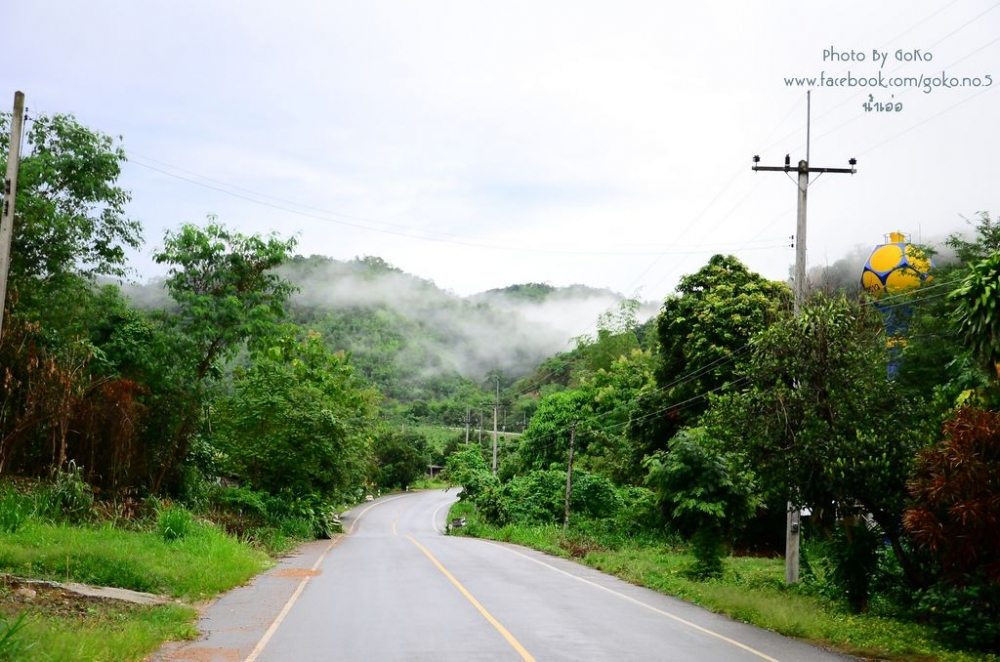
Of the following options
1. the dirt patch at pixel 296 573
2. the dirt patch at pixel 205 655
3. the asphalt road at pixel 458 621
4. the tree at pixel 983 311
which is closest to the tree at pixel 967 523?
the tree at pixel 983 311

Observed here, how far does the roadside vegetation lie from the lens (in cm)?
1304

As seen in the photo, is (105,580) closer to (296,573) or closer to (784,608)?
(296,573)

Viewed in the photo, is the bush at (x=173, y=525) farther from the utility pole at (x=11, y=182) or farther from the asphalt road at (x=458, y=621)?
the utility pole at (x=11, y=182)

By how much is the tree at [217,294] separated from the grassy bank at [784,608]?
13.8m

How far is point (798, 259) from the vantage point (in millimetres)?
20047

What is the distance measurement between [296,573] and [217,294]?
469 inches

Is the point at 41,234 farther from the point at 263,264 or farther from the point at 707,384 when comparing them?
the point at 707,384

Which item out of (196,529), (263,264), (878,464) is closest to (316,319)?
(263,264)

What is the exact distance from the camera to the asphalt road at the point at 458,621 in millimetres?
11109

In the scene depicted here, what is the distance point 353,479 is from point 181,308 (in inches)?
543

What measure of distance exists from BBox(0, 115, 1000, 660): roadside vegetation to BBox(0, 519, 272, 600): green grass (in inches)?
3.2

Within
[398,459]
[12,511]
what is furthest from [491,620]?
[398,459]

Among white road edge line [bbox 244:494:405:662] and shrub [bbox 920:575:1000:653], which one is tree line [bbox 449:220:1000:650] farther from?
white road edge line [bbox 244:494:405:662]

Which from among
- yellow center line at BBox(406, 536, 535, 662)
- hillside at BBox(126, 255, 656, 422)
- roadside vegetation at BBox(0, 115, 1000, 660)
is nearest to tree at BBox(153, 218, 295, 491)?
roadside vegetation at BBox(0, 115, 1000, 660)
